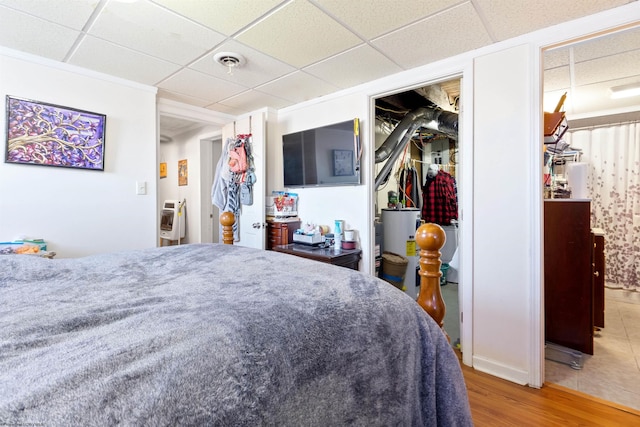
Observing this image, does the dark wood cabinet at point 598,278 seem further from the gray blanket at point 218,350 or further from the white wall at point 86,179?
the white wall at point 86,179

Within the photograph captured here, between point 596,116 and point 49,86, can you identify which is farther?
point 596,116

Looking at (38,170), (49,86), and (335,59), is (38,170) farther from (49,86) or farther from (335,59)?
(335,59)

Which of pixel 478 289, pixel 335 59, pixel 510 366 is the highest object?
pixel 335 59

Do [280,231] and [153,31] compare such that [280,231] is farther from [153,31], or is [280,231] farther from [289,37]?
[153,31]

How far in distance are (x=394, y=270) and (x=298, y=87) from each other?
6.79 feet

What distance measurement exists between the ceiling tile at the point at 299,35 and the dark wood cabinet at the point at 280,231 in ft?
5.03

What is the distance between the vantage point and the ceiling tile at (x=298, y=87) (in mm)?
2564

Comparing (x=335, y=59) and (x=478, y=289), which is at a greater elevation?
(x=335, y=59)

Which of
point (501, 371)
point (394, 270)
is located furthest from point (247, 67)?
point (501, 371)

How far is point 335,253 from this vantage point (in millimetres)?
2590

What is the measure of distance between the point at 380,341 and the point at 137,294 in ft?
2.28

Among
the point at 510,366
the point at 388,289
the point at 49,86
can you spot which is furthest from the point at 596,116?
the point at 49,86

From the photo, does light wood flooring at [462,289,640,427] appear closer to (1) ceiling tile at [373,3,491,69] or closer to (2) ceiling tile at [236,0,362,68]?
(1) ceiling tile at [373,3,491,69]

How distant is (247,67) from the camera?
235 centimetres
